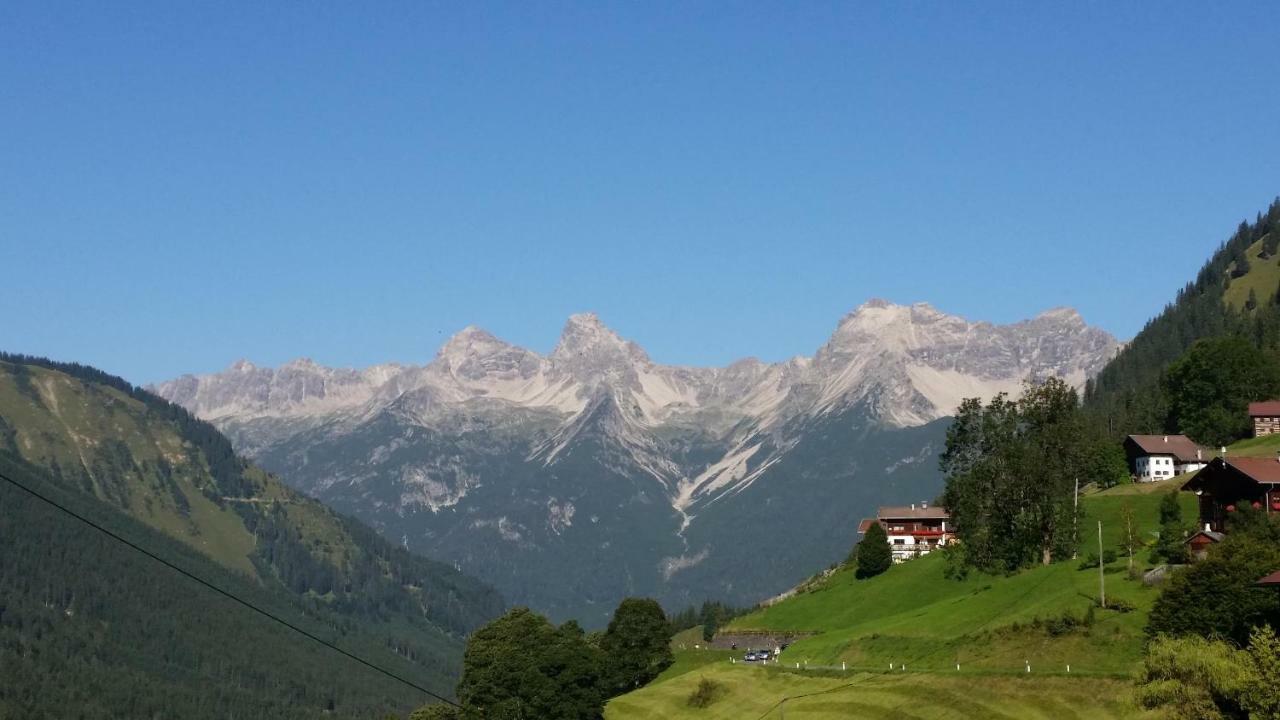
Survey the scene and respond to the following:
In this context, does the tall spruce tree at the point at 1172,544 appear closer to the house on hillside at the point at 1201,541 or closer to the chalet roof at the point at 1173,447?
the house on hillside at the point at 1201,541

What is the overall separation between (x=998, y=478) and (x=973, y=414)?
1100cm

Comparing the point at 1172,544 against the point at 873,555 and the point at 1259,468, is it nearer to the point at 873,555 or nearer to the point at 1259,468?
the point at 1259,468

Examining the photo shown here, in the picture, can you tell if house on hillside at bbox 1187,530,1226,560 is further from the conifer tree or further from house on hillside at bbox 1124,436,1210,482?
the conifer tree

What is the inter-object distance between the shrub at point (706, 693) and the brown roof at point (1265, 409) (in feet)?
273

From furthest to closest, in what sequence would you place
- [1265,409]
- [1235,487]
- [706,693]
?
[1265,409], [1235,487], [706,693]

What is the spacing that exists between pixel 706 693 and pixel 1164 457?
7258 cm

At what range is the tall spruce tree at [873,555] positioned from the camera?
632 feet

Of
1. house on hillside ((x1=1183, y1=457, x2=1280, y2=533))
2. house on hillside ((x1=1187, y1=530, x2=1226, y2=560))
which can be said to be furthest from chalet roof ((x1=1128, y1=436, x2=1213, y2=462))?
house on hillside ((x1=1187, y1=530, x2=1226, y2=560))

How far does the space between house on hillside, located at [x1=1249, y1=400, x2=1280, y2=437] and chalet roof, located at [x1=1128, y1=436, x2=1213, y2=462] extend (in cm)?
671

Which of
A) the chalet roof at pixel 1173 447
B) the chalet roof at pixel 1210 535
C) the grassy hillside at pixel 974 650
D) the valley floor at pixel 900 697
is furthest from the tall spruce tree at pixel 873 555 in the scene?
the chalet roof at pixel 1210 535

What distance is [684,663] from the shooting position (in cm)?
16600

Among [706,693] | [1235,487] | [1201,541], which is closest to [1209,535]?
[1201,541]

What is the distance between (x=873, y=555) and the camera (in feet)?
633

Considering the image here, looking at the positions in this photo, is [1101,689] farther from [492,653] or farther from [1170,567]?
[492,653]
